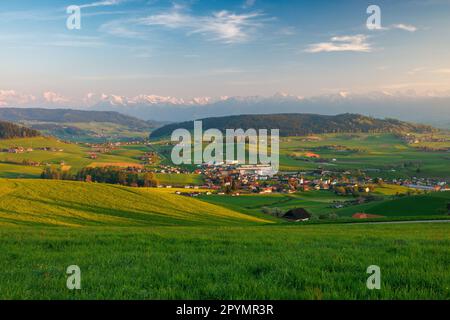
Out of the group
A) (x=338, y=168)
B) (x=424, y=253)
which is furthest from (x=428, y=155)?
(x=424, y=253)

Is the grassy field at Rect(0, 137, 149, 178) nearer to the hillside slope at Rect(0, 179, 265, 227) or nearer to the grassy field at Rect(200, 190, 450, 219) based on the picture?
the hillside slope at Rect(0, 179, 265, 227)

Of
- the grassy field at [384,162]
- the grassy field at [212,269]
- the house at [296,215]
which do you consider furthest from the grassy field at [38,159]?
the grassy field at [212,269]

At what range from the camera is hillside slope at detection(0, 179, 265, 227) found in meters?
40.9

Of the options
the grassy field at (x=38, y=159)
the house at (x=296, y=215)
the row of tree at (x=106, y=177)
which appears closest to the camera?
the house at (x=296, y=215)

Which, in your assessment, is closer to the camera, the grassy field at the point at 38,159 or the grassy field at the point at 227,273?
the grassy field at the point at 227,273

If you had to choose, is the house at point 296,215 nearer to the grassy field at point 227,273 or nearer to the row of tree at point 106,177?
the row of tree at point 106,177

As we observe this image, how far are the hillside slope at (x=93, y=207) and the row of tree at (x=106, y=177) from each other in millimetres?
36715

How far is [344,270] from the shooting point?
8.02 metres

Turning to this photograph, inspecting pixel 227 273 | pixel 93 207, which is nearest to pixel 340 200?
pixel 93 207

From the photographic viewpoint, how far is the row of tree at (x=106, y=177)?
10212 centimetres

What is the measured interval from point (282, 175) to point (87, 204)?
9025 centimetres

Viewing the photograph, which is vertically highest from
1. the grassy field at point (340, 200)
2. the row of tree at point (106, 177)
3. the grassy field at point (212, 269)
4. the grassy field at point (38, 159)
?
the grassy field at point (212, 269)

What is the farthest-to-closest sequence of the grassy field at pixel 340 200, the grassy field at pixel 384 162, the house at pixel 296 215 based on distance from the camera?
the grassy field at pixel 384 162 → the house at pixel 296 215 → the grassy field at pixel 340 200

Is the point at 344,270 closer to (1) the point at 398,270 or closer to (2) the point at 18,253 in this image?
(1) the point at 398,270
